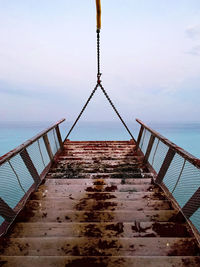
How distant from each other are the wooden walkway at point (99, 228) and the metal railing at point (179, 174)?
173 mm

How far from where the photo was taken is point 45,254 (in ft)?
6.04

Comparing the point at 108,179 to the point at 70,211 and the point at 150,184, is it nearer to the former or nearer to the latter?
the point at 150,184

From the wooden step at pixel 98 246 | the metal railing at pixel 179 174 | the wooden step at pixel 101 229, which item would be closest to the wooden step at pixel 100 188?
the metal railing at pixel 179 174

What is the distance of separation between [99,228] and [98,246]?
28 centimetres

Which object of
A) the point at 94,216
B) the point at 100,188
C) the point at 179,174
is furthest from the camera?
the point at 100,188

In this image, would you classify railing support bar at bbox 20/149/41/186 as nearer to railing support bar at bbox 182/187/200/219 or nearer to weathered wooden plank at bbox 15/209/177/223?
weathered wooden plank at bbox 15/209/177/223

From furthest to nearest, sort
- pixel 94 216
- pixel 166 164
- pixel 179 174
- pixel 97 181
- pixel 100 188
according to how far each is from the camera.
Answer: pixel 97 181
pixel 100 188
pixel 166 164
pixel 179 174
pixel 94 216

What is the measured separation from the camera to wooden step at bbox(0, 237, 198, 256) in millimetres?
1847

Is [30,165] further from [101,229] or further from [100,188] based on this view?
[101,229]

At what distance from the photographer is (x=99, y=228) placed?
7.22ft

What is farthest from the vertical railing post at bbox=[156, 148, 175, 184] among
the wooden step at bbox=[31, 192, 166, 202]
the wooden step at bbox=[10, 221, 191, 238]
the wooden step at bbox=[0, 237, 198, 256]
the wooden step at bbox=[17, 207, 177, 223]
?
the wooden step at bbox=[0, 237, 198, 256]

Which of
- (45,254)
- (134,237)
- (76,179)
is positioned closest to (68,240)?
(45,254)

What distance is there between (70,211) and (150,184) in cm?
162

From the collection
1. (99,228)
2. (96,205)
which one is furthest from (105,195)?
(99,228)
